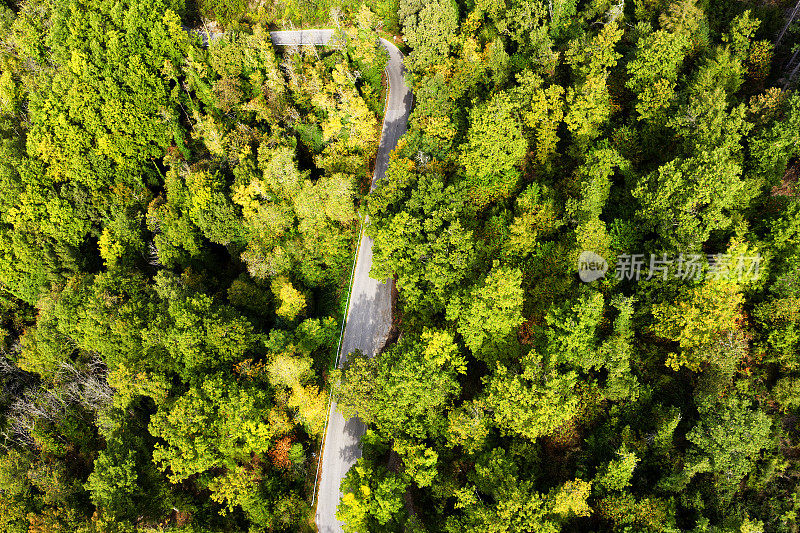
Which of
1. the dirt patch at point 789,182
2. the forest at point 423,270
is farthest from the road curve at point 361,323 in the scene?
the dirt patch at point 789,182

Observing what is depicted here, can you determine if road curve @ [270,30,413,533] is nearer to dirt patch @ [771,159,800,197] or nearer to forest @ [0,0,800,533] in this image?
forest @ [0,0,800,533]

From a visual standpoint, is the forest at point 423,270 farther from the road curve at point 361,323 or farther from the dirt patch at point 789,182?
the road curve at point 361,323

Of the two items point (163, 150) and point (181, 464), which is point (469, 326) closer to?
point (181, 464)

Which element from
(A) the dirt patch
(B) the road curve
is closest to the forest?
(A) the dirt patch

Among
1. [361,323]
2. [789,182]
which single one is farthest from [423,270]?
[789,182]

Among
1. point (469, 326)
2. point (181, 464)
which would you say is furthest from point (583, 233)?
point (181, 464)

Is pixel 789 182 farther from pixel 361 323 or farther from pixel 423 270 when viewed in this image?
pixel 361 323
